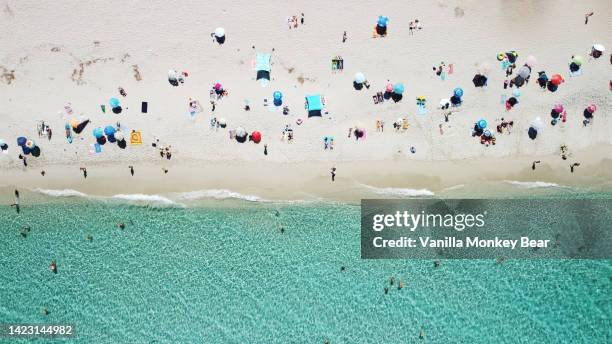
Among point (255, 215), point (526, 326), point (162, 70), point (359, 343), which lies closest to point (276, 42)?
point (162, 70)

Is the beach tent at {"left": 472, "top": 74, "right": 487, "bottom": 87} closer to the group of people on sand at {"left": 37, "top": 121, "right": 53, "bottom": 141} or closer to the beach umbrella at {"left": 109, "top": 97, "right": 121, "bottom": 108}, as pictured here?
the beach umbrella at {"left": 109, "top": 97, "right": 121, "bottom": 108}

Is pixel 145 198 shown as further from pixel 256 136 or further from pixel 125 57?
pixel 125 57

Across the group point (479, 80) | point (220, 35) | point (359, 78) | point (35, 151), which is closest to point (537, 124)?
point (479, 80)

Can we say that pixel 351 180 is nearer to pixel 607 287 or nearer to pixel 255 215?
pixel 255 215

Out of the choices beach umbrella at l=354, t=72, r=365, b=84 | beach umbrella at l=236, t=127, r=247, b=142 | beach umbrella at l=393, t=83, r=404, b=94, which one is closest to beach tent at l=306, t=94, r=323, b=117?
beach umbrella at l=354, t=72, r=365, b=84

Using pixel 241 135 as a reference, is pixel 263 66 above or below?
above

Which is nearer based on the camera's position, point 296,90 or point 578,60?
point 578,60

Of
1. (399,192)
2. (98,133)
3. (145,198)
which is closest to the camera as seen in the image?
(98,133)

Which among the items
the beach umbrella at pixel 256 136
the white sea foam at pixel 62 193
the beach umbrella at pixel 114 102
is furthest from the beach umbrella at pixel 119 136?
the beach umbrella at pixel 256 136
